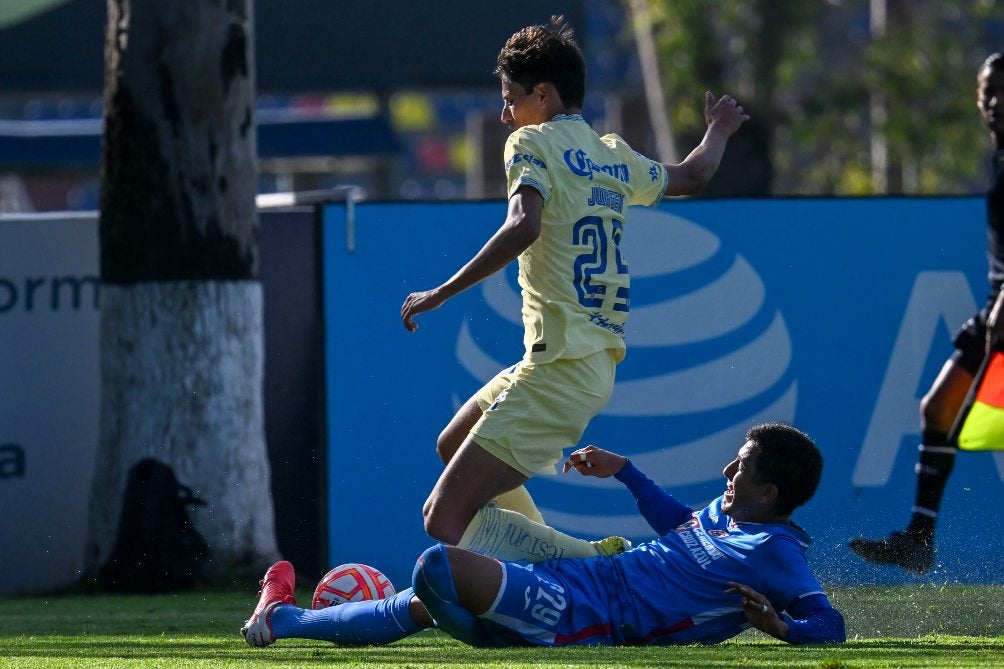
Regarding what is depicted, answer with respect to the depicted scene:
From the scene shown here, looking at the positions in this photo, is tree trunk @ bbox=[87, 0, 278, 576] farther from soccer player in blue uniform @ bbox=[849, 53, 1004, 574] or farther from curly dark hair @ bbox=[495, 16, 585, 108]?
curly dark hair @ bbox=[495, 16, 585, 108]

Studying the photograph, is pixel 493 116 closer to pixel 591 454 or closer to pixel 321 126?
pixel 321 126

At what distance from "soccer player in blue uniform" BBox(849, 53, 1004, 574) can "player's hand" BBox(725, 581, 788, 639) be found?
2.11 meters

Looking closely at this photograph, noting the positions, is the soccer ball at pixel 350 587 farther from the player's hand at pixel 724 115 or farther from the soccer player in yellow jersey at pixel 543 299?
the player's hand at pixel 724 115

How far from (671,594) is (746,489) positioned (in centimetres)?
40

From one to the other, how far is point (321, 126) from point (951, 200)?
12.9 m

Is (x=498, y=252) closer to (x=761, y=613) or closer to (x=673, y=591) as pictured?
(x=673, y=591)

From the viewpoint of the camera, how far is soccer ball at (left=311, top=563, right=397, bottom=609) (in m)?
6.69

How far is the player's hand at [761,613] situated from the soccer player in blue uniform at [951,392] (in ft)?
6.93

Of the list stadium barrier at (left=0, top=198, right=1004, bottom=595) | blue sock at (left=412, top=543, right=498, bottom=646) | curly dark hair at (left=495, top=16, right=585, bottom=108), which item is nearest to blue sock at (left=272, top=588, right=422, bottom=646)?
blue sock at (left=412, top=543, right=498, bottom=646)

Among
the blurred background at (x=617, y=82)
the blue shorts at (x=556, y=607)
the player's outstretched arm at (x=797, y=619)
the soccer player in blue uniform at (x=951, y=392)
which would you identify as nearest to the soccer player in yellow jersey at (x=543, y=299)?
the blue shorts at (x=556, y=607)

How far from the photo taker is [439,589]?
567 cm

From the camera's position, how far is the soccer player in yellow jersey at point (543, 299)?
20.2ft

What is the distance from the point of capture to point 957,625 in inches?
278

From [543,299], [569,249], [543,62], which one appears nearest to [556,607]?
[543,299]
